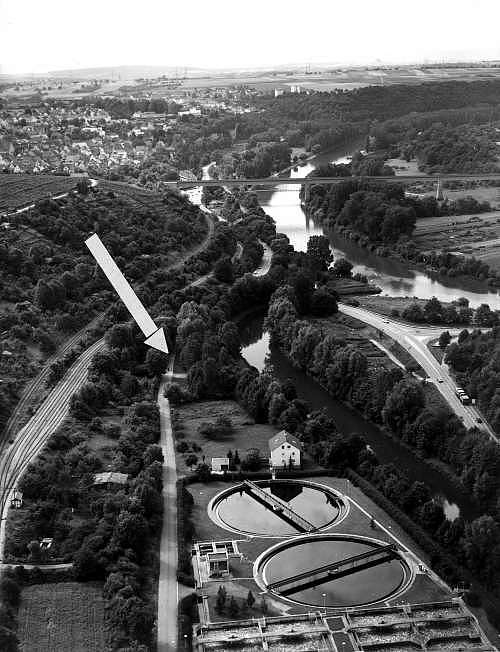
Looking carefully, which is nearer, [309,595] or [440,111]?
[309,595]

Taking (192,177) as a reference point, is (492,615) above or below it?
below

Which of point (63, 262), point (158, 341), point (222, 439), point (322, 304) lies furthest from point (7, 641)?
point (322, 304)

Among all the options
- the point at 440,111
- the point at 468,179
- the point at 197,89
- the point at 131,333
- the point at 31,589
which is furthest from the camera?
the point at 197,89

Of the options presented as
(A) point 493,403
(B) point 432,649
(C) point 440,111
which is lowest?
(B) point 432,649

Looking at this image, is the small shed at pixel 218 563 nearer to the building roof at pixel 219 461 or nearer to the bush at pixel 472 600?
the building roof at pixel 219 461

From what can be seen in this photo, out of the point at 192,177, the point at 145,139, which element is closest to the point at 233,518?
the point at 192,177

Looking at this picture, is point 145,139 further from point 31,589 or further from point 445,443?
point 31,589
